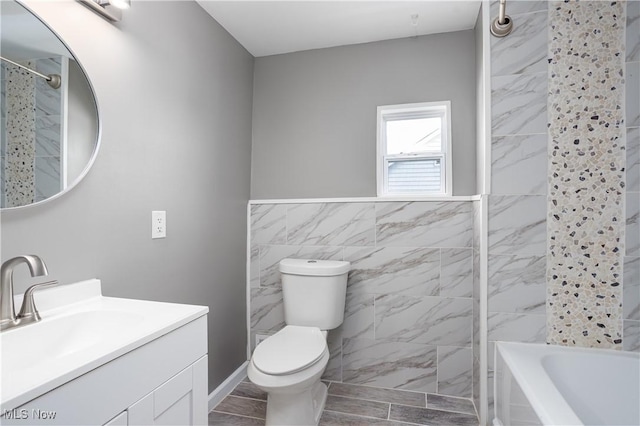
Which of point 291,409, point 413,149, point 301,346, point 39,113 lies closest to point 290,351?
point 301,346

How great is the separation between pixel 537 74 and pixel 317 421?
215 cm

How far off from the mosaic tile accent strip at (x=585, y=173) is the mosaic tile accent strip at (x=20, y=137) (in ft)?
7.16

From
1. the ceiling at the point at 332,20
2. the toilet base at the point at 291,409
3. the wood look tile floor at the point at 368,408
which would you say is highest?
the ceiling at the point at 332,20

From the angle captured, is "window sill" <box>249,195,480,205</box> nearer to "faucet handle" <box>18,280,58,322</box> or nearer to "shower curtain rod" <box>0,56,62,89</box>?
"shower curtain rod" <box>0,56,62,89</box>

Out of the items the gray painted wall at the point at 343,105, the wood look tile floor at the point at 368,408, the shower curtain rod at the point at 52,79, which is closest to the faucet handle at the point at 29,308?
the shower curtain rod at the point at 52,79

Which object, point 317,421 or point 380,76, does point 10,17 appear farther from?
point 317,421

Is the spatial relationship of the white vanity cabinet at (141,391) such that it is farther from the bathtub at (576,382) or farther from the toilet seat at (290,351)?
the bathtub at (576,382)

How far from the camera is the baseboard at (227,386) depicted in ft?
6.49

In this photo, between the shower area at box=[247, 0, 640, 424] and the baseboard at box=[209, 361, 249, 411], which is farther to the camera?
the baseboard at box=[209, 361, 249, 411]

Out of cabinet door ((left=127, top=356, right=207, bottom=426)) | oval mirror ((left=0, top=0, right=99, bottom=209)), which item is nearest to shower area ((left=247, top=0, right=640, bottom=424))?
cabinet door ((left=127, top=356, right=207, bottom=426))

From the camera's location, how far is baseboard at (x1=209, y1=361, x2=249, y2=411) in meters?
1.98

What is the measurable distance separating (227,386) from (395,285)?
126 cm

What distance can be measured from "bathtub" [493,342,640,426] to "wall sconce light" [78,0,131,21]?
7.16 ft

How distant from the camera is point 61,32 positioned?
118 cm
